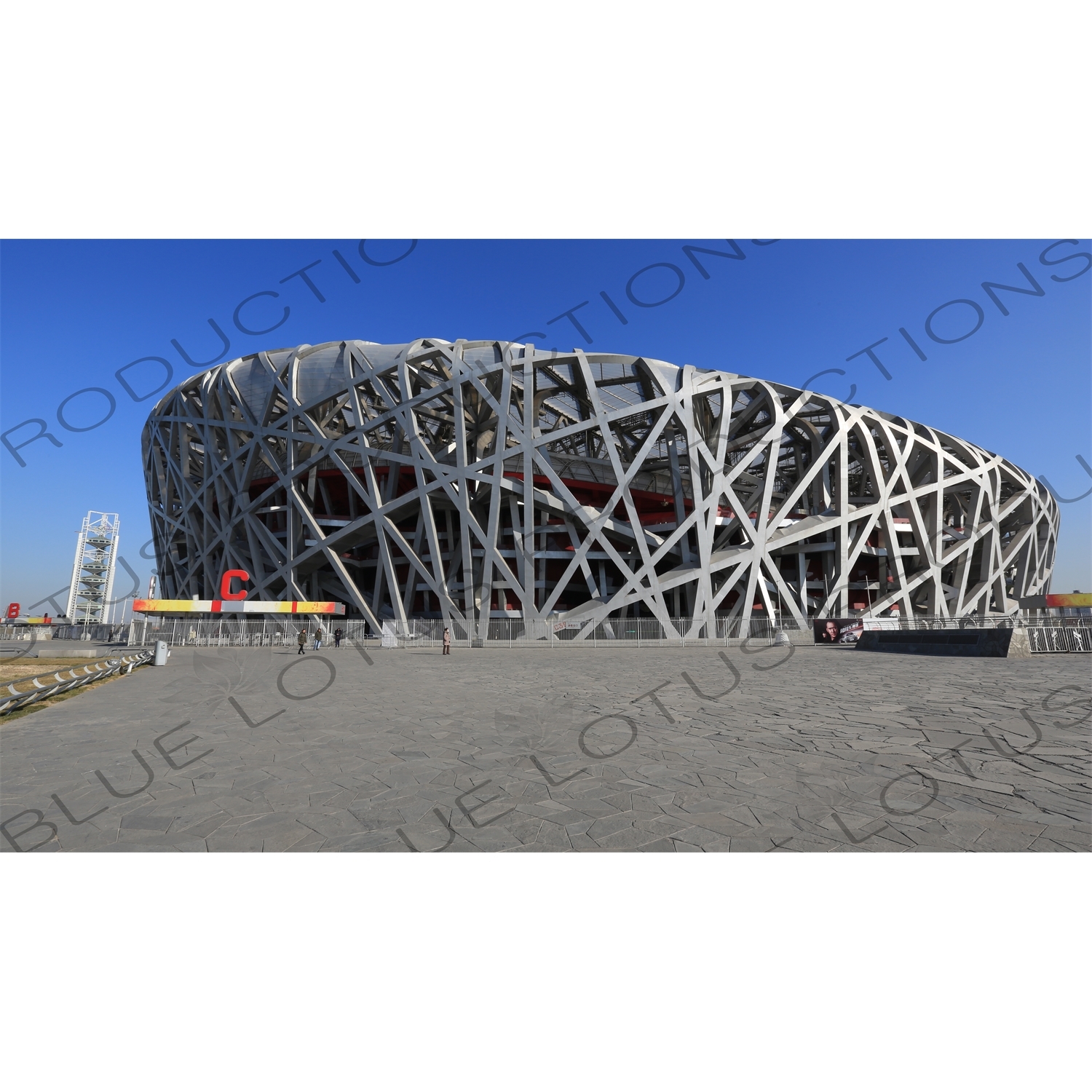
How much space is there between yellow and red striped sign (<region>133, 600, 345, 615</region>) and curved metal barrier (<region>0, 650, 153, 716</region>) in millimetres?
15462

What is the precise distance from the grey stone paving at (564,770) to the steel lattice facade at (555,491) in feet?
66.0

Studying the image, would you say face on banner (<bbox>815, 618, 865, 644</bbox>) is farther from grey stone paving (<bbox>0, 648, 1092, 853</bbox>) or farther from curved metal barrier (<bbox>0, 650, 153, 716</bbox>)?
curved metal barrier (<bbox>0, 650, 153, 716</bbox>)

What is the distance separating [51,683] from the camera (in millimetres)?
11422

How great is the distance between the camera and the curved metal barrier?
945 cm

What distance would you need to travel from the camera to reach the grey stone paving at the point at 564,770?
401 centimetres

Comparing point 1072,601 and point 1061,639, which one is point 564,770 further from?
point 1072,601

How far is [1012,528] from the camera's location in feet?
149

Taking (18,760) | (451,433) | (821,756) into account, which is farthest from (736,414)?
(18,760)

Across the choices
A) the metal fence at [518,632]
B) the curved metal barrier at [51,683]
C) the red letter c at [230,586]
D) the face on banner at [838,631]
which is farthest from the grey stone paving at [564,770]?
the red letter c at [230,586]

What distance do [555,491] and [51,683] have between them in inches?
977

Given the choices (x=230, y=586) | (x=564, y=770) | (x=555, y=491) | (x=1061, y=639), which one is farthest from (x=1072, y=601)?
(x=230, y=586)

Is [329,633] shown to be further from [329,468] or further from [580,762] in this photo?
[580,762]

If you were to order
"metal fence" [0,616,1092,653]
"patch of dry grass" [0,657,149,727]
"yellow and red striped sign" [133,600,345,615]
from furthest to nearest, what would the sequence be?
"yellow and red striped sign" [133,600,345,615] → "metal fence" [0,616,1092,653] → "patch of dry grass" [0,657,149,727]

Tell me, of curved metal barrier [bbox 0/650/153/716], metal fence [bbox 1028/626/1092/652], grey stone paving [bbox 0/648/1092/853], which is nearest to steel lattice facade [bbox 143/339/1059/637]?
metal fence [bbox 1028/626/1092/652]
